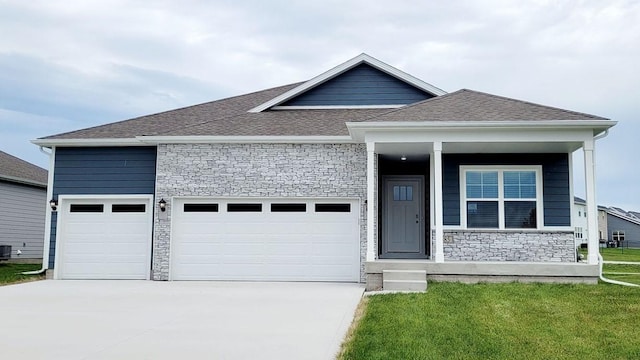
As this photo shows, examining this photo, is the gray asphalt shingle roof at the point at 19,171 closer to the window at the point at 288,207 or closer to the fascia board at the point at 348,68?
the fascia board at the point at 348,68

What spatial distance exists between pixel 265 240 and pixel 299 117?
3.39 meters

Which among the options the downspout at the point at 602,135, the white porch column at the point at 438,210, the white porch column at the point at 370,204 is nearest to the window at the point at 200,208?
the white porch column at the point at 370,204

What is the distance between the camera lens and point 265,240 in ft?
45.3

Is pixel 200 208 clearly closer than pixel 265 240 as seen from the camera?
No

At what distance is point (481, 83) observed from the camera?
78.7ft

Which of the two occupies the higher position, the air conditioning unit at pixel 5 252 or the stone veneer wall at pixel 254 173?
the stone veneer wall at pixel 254 173

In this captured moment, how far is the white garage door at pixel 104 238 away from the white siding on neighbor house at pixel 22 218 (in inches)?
283

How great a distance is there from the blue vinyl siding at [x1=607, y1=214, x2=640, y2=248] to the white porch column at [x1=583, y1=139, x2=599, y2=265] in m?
42.4

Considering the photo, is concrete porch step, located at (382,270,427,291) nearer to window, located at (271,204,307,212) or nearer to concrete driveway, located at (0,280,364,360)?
concrete driveway, located at (0,280,364,360)

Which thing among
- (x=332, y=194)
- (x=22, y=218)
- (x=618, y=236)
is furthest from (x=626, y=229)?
(x=22, y=218)

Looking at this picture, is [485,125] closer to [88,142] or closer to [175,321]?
[175,321]

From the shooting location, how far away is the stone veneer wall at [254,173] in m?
13.6

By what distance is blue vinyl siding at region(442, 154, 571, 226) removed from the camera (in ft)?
43.4

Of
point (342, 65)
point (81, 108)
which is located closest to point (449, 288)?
point (342, 65)
